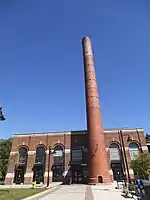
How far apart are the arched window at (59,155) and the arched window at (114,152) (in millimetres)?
9531

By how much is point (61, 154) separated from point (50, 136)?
14.7 feet

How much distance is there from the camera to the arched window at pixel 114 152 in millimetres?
36906

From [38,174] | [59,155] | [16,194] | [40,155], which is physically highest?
[40,155]

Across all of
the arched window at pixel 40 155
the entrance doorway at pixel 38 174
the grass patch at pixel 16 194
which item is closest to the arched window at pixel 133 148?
the arched window at pixel 40 155

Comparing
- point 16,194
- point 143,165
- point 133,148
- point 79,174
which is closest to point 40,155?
point 79,174

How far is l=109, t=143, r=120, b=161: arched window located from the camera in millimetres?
36906

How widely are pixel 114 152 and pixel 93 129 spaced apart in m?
7.38

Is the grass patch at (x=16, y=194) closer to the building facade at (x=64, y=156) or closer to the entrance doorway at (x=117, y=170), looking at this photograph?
the building facade at (x=64, y=156)

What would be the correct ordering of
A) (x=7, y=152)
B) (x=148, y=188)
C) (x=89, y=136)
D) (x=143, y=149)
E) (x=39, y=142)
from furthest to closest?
1. (x=7, y=152)
2. (x=39, y=142)
3. (x=143, y=149)
4. (x=89, y=136)
5. (x=148, y=188)

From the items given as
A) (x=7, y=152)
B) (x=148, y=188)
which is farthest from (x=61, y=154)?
(x=148, y=188)

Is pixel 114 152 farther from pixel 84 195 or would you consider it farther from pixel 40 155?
pixel 84 195

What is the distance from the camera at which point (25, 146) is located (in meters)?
40.3

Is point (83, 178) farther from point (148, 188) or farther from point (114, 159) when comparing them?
point (148, 188)

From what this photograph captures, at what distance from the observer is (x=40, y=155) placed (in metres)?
39.1
